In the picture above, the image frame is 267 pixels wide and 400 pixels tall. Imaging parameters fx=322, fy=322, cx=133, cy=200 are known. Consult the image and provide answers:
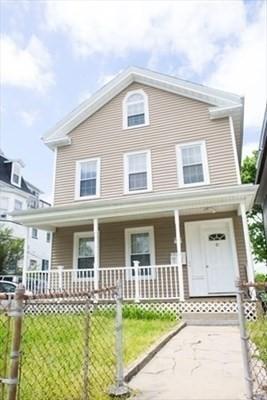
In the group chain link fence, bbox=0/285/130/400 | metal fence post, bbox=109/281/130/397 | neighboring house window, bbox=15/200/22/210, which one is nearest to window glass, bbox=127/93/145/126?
chain link fence, bbox=0/285/130/400

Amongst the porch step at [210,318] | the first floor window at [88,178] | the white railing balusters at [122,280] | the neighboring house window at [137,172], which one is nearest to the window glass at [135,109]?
the neighboring house window at [137,172]

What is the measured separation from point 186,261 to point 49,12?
363 inches

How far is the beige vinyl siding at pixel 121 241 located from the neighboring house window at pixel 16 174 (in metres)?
15.4

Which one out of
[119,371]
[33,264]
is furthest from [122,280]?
[33,264]

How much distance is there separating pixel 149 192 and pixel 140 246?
1.96 m

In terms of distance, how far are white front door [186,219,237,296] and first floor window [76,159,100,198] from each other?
3.99m

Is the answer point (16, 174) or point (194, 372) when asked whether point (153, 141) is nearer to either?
point (194, 372)

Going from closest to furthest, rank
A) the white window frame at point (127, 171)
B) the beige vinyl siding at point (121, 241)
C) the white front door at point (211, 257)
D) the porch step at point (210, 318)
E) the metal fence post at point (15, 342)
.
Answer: the metal fence post at point (15, 342)
the porch step at point (210, 318)
the white front door at point (211, 257)
the beige vinyl siding at point (121, 241)
the white window frame at point (127, 171)

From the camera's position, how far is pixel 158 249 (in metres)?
11.1

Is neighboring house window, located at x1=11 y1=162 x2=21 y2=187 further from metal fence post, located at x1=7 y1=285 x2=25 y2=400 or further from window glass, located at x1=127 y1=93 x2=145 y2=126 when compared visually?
metal fence post, located at x1=7 y1=285 x2=25 y2=400

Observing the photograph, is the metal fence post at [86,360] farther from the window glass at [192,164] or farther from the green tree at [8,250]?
the green tree at [8,250]

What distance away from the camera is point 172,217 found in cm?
1109

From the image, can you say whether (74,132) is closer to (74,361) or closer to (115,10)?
(115,10)

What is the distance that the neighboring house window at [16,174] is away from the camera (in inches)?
1026
